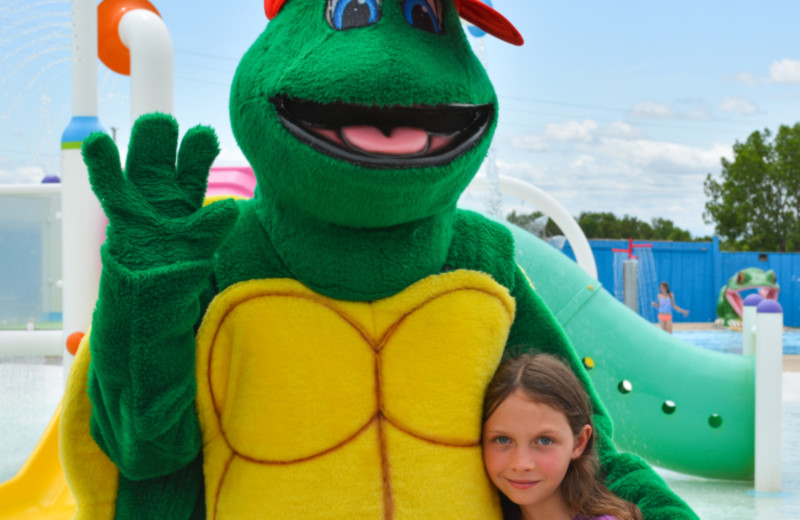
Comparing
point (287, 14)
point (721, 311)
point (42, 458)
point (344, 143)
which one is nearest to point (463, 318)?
point (344, 143)

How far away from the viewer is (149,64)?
2217 millimetres

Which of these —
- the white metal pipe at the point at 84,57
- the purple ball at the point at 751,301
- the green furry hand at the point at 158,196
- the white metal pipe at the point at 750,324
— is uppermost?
the white metal pipe at the point at 84,57

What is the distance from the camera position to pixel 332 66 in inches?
45.8

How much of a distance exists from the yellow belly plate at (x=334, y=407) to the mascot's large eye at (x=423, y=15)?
43 centimetres

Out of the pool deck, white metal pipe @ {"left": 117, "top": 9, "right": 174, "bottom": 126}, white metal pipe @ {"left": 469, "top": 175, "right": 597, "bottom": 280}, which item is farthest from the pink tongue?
the pool deck

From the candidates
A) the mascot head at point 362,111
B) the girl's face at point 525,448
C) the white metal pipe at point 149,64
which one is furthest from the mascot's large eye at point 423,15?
the white metal pipe at point 149,64

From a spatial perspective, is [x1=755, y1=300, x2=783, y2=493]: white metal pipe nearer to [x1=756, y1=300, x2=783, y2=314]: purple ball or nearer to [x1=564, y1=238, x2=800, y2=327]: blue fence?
[x1=756, y1=300, x2=783, y2=314]: purple ball

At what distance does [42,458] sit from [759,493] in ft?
10.5

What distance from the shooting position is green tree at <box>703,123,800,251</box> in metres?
25.4

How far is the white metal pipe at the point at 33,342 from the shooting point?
2902mm

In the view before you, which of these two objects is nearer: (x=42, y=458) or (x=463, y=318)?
(x=463, y=318)

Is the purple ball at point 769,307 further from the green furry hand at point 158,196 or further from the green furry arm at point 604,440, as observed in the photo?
the green furry hand at point 158,196

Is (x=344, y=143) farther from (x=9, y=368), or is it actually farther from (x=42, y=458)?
(x=9, y=368)

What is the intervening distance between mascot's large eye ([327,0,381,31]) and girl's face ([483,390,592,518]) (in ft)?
2.16
